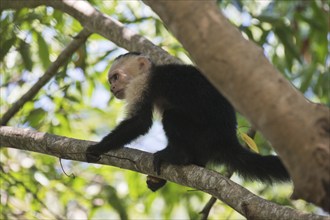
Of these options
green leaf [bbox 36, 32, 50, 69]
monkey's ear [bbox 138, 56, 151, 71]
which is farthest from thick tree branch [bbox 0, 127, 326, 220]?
green leaf [bbox 36, 32, 50, 69]

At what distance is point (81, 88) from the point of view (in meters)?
5.35

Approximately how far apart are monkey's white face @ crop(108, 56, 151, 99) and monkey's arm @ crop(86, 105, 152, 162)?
55 centimetres

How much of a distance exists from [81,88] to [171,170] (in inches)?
92.6

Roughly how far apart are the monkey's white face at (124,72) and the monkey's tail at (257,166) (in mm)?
1169

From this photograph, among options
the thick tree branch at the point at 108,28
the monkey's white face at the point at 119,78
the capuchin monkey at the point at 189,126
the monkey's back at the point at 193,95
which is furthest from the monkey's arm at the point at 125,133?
the monkey's white face at the point at 119,78

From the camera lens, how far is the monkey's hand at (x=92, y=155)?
342 cm

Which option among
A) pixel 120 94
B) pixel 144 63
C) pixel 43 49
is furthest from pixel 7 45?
pixel 144 63

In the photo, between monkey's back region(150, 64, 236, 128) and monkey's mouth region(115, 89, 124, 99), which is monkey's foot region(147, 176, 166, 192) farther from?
monkey's mouth region(115, 89, 124, 99)

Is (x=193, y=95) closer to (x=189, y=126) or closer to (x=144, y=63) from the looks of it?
(x=189, y=126)

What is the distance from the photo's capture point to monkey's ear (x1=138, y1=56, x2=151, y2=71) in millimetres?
4520

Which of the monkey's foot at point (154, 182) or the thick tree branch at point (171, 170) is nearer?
the thick tree branch at point (171, 170)

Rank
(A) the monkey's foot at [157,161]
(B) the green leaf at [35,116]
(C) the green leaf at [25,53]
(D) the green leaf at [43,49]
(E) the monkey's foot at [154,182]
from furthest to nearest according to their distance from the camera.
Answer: (D) the green leaf at [43,49] → (C) the green leaf at [25,53] → (B) the green leaf at [35,116] → (E) the monkey's foot at [154,182] → (A) the monkey's foot at [157,161]

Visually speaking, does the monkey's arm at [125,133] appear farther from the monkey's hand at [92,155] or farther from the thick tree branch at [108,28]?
the thick tree branch at [108,28]

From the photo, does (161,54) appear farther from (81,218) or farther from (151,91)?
(81,218)
